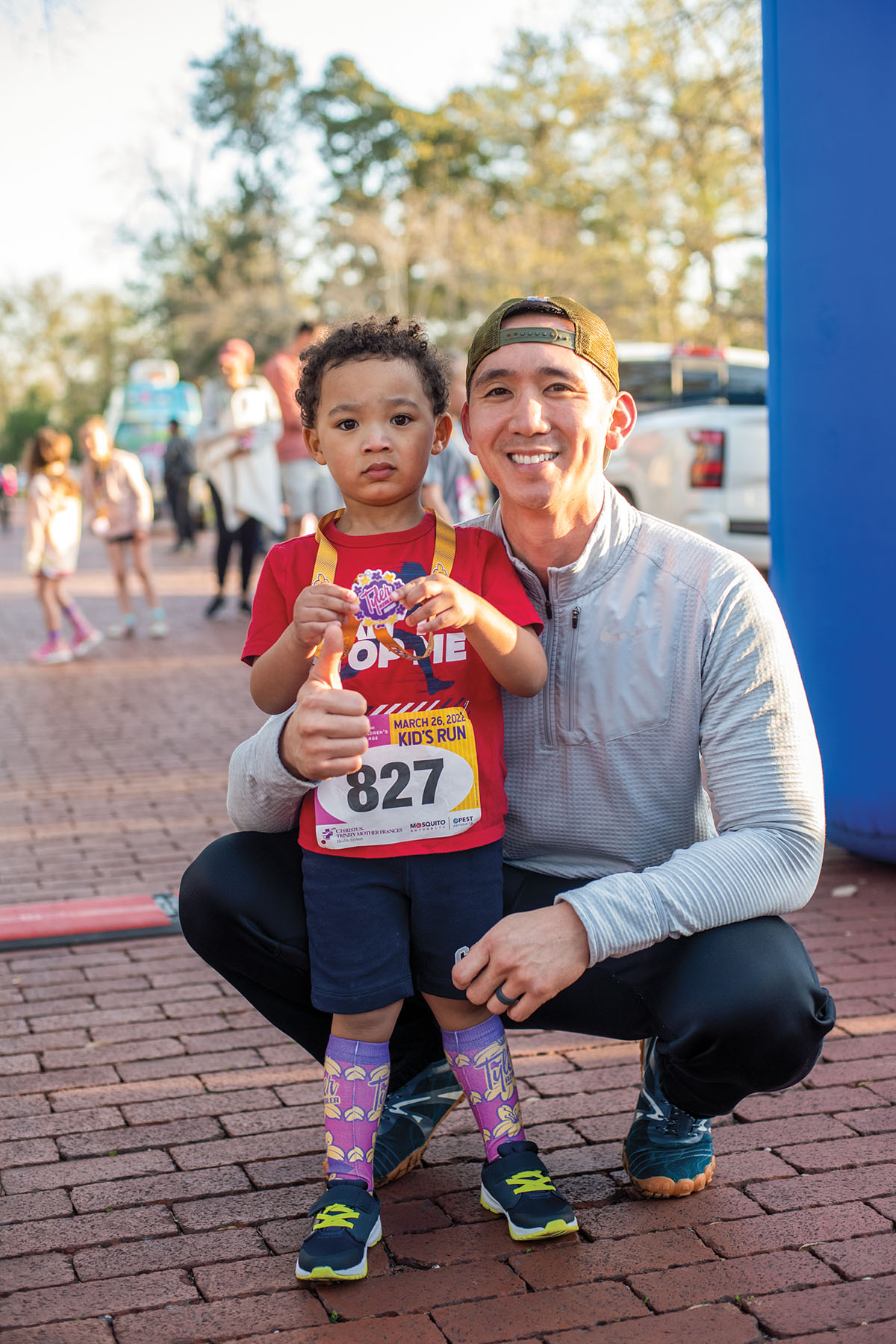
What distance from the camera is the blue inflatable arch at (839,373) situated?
4.34 metres

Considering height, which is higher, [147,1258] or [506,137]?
[506,137]

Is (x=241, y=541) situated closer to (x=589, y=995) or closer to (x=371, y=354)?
(x=371, y=354)

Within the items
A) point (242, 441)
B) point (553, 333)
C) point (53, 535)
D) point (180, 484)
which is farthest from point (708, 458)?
point (180, 484)

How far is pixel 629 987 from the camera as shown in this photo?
8.39 feet

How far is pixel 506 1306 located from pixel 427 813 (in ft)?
2.71

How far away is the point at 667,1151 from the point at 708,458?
8403 mm

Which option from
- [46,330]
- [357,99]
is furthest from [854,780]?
[46,330]

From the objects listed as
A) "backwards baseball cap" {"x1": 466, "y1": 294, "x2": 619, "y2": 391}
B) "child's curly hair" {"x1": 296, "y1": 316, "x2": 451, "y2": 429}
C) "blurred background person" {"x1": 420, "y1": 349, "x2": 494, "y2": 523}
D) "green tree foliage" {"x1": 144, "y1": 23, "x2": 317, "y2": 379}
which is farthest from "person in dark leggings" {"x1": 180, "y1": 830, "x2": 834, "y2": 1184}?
"green tree foliage" {"x1": 144, "y1": 23, "x2": 317, "y2": 379}

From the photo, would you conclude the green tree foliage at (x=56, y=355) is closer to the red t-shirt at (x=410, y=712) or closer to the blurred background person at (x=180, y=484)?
the blurred background person at (x=180, y=484)

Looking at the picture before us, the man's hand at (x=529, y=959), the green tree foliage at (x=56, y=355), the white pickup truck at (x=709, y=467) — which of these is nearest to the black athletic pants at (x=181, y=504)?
the white pickup truck at (x=709, y=467)

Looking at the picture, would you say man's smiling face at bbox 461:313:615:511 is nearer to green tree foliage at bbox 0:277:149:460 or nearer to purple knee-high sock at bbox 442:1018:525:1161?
purple knee-high sock at bbox 442:1018:525:1161

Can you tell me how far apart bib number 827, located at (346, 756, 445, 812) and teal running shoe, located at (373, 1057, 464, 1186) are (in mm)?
743

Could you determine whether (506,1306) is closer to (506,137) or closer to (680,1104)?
(680,1104)

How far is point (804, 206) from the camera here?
4523 millimetres
